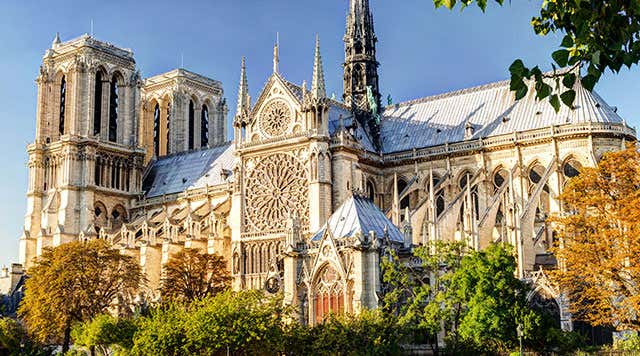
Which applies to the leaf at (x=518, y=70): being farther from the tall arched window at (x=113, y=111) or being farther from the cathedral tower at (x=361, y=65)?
the tall arched window at (x=113, y=111)

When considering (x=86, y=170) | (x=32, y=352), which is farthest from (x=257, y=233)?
(x=86, y=170)

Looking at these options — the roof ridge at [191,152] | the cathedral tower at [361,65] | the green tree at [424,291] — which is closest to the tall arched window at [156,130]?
the roof ridge at [191,152]

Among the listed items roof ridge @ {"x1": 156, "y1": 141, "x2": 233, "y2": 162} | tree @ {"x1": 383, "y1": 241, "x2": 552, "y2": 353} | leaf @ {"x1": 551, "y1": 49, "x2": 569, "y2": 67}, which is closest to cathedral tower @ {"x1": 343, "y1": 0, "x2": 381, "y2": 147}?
roof ridge @ {"x1": 156, "y1": 141, "x2": 233, "y2": 162}

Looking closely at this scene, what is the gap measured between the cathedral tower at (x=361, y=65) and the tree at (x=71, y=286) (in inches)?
778

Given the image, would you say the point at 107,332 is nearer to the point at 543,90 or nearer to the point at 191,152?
the point at 191,152

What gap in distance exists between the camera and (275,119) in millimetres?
57719

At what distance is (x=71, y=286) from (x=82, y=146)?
72.7 ft

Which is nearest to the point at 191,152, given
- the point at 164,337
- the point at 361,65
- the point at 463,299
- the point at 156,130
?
the point at 156,130

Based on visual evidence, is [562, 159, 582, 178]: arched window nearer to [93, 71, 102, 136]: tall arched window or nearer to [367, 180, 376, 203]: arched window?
[367, 180, 376, 203]: arched window

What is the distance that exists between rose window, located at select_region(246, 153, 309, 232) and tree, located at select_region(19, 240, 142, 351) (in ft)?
27.3

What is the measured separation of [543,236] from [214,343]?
2272 cm

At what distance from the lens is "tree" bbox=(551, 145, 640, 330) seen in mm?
33625

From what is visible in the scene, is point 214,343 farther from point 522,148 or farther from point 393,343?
point 522,148

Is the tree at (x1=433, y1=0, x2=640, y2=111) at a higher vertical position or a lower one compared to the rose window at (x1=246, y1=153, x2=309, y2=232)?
lower
